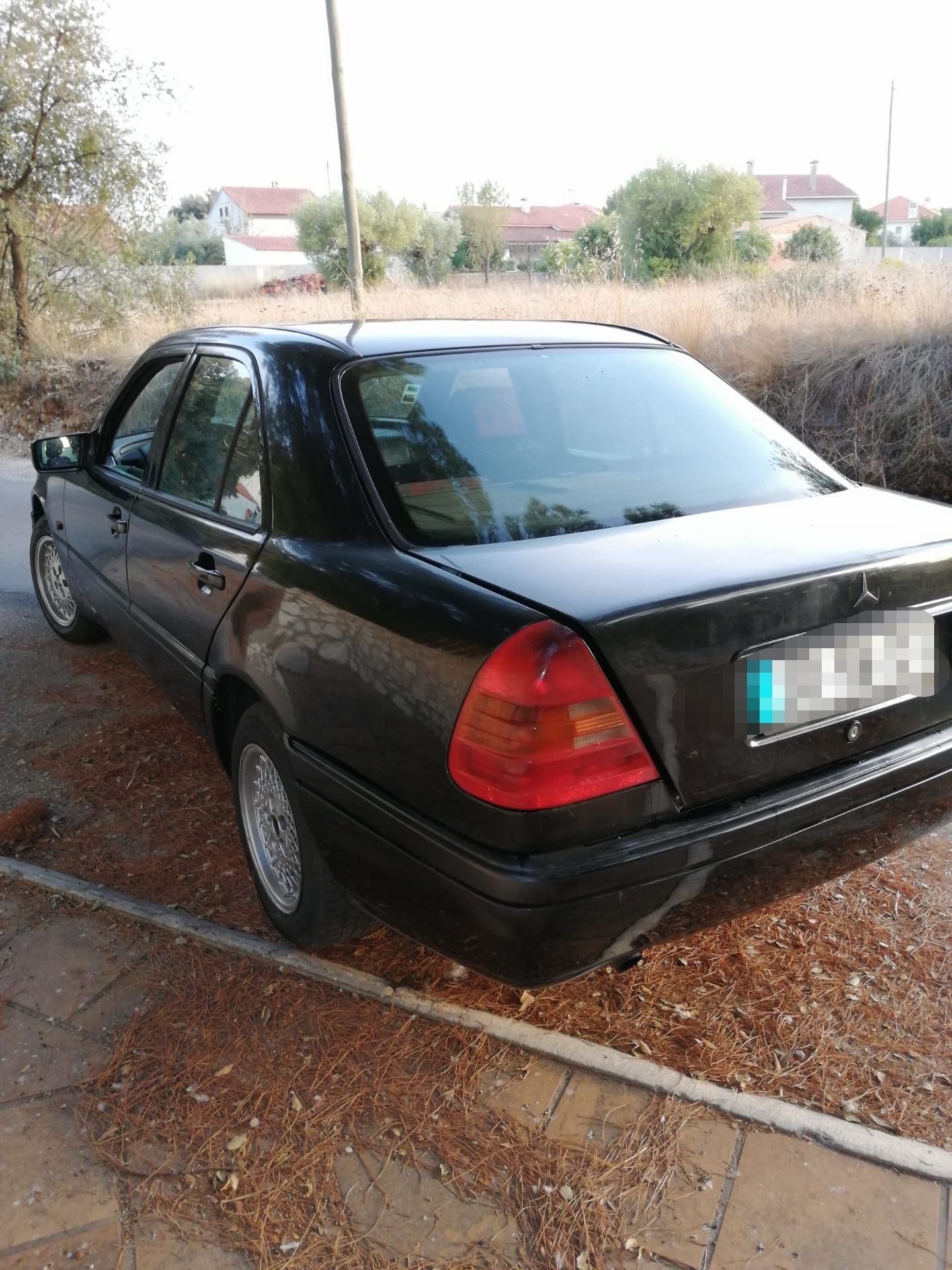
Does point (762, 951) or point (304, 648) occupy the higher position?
point (304, 648)

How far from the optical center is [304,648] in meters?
2.45

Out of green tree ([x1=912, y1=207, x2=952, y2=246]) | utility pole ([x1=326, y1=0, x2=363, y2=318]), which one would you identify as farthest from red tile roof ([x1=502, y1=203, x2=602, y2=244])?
utility pole ([x1=326, y1=0, x2=363, y2=318])

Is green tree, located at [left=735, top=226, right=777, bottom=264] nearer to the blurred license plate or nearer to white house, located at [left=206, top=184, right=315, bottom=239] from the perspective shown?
the blurred license plate

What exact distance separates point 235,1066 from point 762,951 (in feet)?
4.80

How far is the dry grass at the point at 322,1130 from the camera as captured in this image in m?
2.00

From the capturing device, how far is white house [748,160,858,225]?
81375 millimetres

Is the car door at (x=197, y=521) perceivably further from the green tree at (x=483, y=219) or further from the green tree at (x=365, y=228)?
the green tree at (x=483, y=219)

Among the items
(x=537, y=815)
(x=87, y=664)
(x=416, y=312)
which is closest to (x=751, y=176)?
(x=416, y=312)

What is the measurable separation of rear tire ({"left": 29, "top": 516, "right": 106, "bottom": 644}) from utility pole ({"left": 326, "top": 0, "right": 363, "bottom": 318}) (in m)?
9.35

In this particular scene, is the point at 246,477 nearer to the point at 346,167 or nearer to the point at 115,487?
the point at 115,487

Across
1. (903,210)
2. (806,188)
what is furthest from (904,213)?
(806,188)

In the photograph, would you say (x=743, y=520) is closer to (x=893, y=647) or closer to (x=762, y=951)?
(x=893, y=647)

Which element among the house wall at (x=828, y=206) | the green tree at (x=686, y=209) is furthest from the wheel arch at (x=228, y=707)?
the house wall at (x=828, y=206)

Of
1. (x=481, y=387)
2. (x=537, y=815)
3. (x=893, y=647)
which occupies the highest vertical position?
(x=481, y=387)
